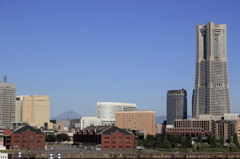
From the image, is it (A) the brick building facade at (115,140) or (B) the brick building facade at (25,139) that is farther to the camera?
(A) the brick building facade at (115,140)

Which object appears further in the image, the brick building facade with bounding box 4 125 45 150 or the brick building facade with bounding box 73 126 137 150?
the brick building facade with bounding box 73 126 137 150

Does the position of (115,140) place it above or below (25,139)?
below

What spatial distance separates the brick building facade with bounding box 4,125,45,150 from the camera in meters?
176

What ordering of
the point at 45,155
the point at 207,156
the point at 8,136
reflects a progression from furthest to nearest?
the point at 8,136 → the point at 207,156 → the point at 45,155

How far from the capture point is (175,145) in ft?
650

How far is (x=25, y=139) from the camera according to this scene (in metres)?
178

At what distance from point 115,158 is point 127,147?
30.9 metres

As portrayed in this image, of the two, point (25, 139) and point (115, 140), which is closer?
point (25, 139)

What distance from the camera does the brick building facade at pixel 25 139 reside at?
176m

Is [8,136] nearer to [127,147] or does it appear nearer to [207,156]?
[127,147]

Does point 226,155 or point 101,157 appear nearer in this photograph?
point 101,157

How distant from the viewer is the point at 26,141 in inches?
6998

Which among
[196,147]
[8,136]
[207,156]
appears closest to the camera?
[207,156]

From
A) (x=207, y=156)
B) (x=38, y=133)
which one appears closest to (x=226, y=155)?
(x=207, y=156)
